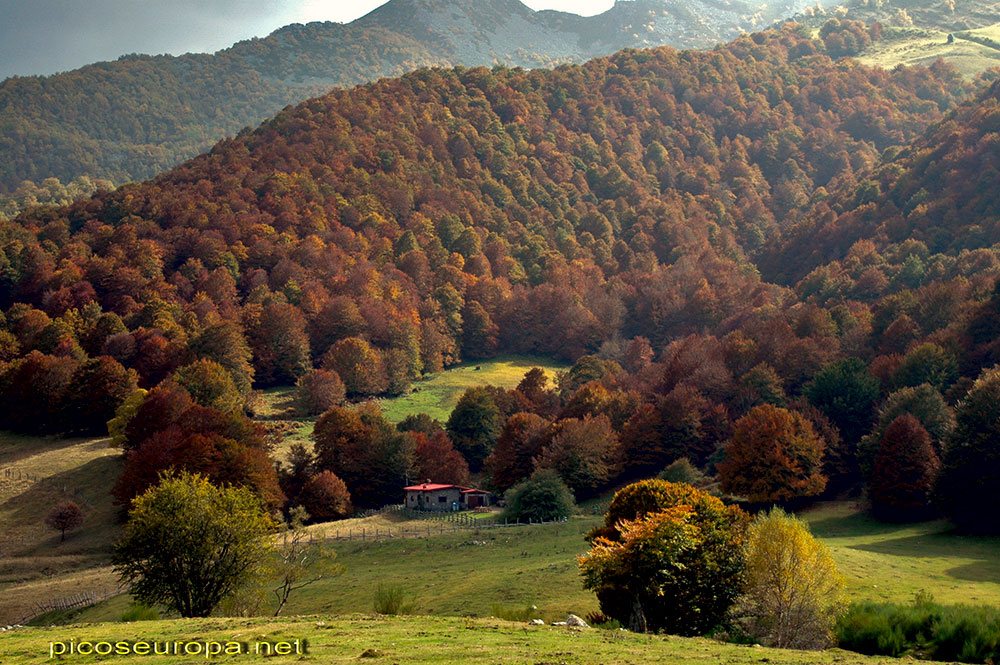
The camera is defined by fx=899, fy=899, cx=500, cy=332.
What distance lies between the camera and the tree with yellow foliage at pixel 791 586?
101 ft

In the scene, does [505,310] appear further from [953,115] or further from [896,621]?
[896,621]

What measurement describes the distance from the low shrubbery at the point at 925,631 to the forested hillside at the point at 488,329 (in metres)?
30.9

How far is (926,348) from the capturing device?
83.6 metres

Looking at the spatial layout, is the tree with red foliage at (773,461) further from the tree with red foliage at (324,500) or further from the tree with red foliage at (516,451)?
the tree with red foliage at (324,500)

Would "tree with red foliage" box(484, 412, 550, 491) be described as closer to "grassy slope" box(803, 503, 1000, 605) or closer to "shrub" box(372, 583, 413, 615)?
"grassy slope" box(803, 503, 1000, 605)

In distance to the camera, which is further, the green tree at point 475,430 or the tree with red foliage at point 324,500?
the green tree at point 475,430

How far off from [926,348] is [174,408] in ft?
239

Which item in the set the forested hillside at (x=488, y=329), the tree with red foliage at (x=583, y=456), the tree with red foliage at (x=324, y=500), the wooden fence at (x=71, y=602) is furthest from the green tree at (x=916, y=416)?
the wooden fence at (x=71, y=602)

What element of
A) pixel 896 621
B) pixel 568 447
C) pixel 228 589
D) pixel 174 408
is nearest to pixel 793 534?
pixel 896 621

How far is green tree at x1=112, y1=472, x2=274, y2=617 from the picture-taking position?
37438 millimetres

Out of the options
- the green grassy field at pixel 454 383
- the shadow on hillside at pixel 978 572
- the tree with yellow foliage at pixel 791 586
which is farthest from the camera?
the green grassy field at pixel 454 383

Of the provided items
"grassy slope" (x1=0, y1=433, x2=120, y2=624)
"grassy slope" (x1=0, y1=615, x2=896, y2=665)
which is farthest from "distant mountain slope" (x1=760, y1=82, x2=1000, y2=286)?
"grassy slope" (x1=0, y1=615, x2=896, y2=665)

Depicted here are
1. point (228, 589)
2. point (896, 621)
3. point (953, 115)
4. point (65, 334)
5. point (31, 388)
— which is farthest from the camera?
point (953, 115)

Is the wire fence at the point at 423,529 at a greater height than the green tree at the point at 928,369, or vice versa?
the green tree at the point at 928,369
